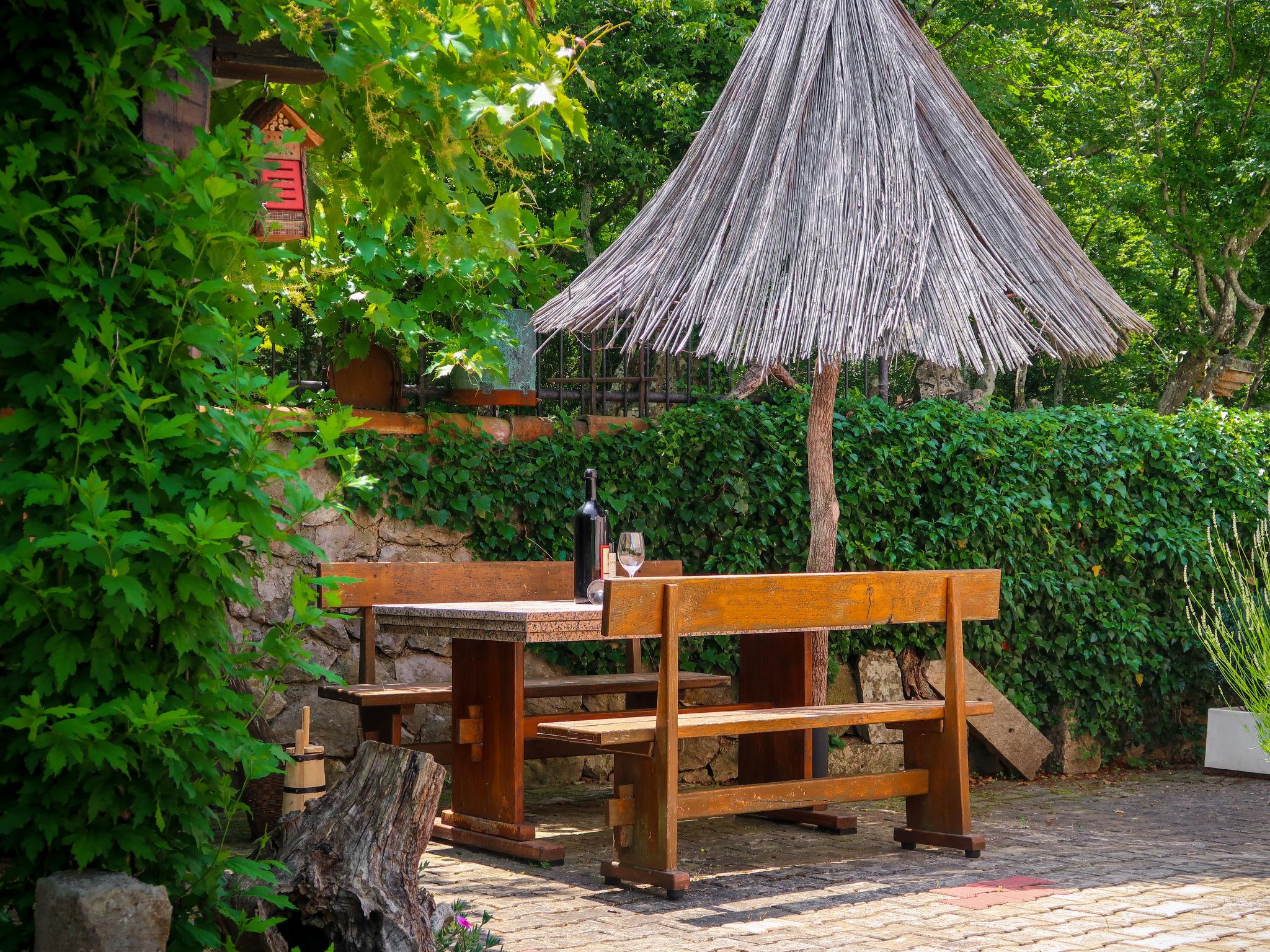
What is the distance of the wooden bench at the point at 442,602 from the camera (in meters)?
5.10

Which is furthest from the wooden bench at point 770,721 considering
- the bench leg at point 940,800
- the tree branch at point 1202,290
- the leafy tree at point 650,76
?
the tree branch at point 1202,290

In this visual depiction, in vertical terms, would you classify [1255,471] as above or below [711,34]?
below

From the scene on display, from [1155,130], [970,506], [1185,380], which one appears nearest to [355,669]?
[970,506]

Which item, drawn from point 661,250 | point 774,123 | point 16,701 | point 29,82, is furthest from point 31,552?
point 774,123

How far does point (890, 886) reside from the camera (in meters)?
4.47

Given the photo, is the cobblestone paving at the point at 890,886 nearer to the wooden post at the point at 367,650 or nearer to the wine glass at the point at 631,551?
the wooden post at the point at 367,650

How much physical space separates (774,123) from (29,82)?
12.4 ft

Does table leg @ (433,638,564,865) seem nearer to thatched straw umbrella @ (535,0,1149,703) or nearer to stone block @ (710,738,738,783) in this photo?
thatched straw umbrella @ (535,0,1149,703)

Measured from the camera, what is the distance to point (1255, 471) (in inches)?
316

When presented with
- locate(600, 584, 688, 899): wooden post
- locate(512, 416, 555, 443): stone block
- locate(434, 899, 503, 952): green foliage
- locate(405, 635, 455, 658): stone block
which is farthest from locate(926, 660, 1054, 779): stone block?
locate(434, 899, 503, 952): green foliage

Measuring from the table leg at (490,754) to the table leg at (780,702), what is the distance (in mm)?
1182

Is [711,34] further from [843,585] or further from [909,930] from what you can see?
[909,930]

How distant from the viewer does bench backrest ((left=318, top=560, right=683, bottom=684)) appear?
17.4 ft

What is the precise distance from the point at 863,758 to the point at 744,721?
2.75 meters
